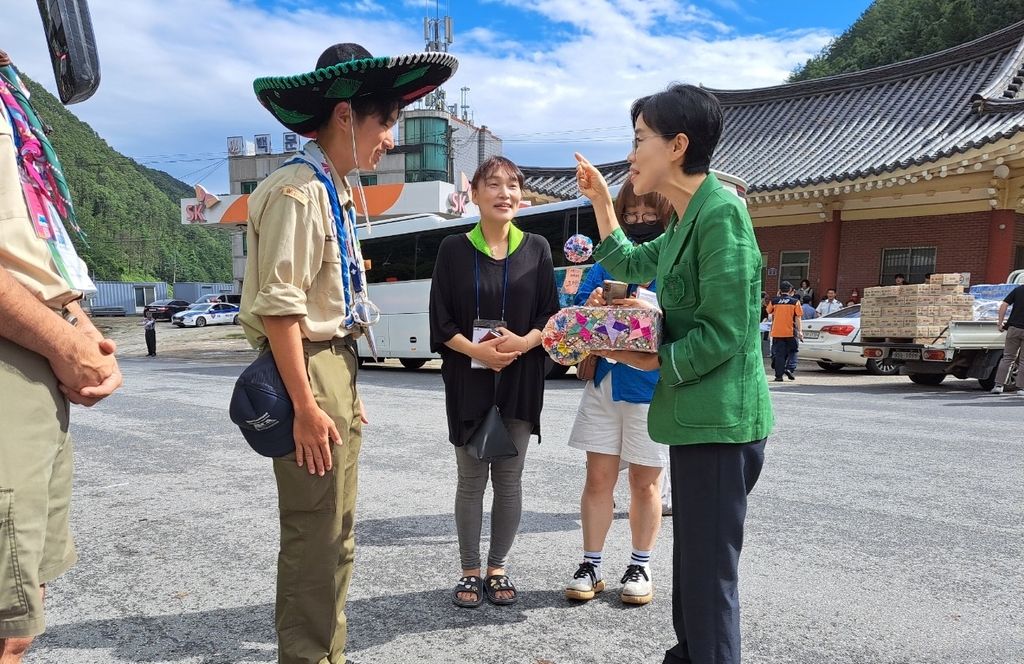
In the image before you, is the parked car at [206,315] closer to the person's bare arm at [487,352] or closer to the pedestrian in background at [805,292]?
the pedestrian in background at [805,292]

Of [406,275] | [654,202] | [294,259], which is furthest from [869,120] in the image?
[294,259]

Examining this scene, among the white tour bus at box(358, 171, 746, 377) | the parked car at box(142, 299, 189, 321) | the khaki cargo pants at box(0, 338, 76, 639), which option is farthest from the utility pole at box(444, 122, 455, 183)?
the khaki cargo pants at box(0, 338, 76, 639)

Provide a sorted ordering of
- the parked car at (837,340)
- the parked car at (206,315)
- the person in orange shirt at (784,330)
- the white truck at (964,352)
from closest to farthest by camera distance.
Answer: the white truck at (964,352), the person in orange shirt at (784,330), the parked car at (837,340), the parked car at (206,315)

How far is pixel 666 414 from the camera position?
6.30 feet

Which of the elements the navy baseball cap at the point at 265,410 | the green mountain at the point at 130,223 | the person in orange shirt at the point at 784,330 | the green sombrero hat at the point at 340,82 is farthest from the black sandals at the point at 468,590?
the green mountain at the point at 130,223

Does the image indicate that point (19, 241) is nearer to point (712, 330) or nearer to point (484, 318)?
point (712, 330)

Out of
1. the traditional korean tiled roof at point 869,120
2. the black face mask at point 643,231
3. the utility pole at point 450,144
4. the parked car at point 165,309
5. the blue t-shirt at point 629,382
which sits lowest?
the parked car at point 165,309

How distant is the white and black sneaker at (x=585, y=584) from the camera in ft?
9.50

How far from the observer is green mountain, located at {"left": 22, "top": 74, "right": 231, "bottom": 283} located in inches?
2810

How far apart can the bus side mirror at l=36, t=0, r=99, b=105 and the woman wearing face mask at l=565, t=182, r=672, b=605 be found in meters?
2.01

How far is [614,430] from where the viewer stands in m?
3.04

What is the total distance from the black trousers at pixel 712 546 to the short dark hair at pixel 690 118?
842 mm

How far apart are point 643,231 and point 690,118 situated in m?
1.21

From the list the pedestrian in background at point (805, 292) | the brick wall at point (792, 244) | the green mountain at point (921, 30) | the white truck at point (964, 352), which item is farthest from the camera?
the green mountain at point (921, 30)
